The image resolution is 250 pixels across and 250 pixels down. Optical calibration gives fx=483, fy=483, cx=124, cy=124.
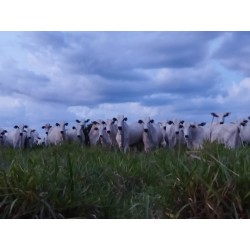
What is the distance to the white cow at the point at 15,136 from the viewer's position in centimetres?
2495

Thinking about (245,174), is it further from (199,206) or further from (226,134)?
(226,134)

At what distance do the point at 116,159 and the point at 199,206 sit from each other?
2.76 m

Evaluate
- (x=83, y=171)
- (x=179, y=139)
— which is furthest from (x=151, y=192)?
(x=179, y=139)

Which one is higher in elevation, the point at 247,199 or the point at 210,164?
the point at 210,164

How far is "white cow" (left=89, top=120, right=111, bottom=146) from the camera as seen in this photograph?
21891mm

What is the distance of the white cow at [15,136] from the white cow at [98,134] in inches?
148

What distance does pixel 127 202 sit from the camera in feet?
13.3

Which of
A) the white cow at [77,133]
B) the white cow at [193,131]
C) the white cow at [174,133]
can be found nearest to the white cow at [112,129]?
the white cow at [77,133]

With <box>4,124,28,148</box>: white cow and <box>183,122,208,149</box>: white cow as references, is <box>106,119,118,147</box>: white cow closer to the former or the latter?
<box>183,122,208,149</box>: white cow

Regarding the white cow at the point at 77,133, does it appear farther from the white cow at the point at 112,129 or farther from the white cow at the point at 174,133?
the white cow at the point at 174,133

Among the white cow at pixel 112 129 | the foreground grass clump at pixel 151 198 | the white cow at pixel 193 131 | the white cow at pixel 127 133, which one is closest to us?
the foreground grass clump at pixel 151 198

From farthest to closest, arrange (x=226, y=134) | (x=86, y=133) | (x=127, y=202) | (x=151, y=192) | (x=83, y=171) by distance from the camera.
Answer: (x=86, y=133) < (x=226, y=134) < (x=83, y=171) < (x=151, y=192) < (x=127, y=202)

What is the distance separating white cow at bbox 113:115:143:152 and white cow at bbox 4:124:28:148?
20.6 feet

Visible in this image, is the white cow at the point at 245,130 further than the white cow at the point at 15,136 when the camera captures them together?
No
